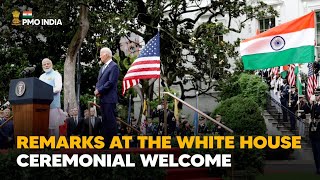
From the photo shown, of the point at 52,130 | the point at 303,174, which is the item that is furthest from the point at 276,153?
the point at 52,130

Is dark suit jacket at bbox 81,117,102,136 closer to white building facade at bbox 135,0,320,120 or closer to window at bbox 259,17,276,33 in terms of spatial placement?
white building facade at bbox 135,0,320,120

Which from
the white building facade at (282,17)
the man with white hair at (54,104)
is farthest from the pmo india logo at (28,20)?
the man with white hair at (54,104)

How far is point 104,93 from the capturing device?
10109 mm

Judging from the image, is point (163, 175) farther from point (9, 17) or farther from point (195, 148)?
point (9, 17)

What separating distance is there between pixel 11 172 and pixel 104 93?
2.19 meters

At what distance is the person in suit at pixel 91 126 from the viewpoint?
40.9ft

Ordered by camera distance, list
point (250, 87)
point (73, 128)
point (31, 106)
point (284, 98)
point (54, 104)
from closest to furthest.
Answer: point (31, 106) → point (54, 104) → point (73, 128) → point (284, 98) → point (250, 87)

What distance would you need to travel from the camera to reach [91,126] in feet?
41.1

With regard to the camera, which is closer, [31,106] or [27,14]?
[31,106]

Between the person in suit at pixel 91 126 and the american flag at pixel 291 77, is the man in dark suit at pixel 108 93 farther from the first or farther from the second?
the american flag at pixel 291 77

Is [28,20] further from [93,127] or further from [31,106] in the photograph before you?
[31,106]

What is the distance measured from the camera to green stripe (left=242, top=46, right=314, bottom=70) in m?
12.9

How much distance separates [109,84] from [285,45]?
506 cm

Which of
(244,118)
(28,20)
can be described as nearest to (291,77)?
(244,118)
